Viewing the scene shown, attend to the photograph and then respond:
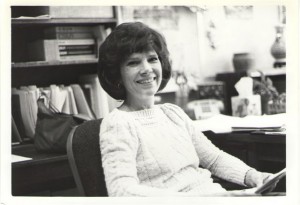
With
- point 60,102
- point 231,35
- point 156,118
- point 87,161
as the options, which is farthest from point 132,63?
point 231,35

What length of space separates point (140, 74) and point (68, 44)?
2.18ft

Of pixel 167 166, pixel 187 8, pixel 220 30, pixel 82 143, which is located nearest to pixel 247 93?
pixel 220 30

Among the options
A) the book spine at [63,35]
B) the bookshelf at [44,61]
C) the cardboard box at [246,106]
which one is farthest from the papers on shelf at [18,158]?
the cardboard box at [246,106]

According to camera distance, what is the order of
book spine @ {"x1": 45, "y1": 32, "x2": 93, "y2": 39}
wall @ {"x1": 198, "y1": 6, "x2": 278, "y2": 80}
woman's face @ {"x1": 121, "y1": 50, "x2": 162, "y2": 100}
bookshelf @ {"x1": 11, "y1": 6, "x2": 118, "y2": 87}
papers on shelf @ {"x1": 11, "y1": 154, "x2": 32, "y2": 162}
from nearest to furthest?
woman's face @ {"x1": 121, "y1": 50, "x2": 162, "y2": 100}
papers on shelf @ {"x1": 11, "y1": 154, "x2": 32, "y2": 162}
wall @ {"x1": 198, "y1": 6, "x2": 278, "y2": 80}
bookshelf @ {"x1": 11, "y1": 6, "x2": 118, "y2": 87}
book spine @ {"x1": 45, "y1": 32, "x2": 93, "y2": 39}

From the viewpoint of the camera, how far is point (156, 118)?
4.27 feet

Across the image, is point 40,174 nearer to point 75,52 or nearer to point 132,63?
point 132,63

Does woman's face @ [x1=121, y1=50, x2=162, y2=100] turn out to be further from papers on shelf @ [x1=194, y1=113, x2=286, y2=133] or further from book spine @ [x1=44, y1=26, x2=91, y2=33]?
book spine @ [x1=44, y1=26, x2=91, y2=33]

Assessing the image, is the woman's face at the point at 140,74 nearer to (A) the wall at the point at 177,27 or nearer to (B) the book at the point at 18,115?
(A) the wall at the point at 177,27

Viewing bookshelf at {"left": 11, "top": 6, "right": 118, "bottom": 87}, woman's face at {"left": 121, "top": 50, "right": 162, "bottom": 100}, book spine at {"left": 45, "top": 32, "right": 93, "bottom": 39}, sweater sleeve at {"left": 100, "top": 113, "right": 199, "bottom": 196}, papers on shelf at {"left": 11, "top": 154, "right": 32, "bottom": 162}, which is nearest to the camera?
sweater sleeve at {"left": 100, "top": 113, "right": 199, "bottom": 196}

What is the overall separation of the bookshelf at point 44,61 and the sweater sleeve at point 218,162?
1.85ft

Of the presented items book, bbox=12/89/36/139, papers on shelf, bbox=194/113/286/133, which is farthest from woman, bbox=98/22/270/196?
book, bbox=12/89/36/139

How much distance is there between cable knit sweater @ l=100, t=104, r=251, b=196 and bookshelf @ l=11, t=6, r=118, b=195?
503 mm

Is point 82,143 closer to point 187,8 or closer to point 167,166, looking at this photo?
point 167,166

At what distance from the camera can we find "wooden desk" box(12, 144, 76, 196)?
136cm
